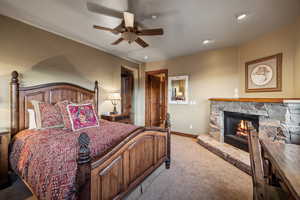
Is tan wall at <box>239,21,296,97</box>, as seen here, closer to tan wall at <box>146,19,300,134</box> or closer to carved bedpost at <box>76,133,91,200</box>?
tan wall at <box>146,19,300,134</box>

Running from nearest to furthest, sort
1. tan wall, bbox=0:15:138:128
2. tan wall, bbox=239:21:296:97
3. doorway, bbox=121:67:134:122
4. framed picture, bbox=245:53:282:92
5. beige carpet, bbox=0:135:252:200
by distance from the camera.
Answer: beige carpet, bbox=0:135:252:200 < tan wall, bbox=0:15:138:128 < tan wall, bbox=239:21:296:97 < framed picture, bbox=245:53:282:92 < doorway, bbox=121:67:134:122

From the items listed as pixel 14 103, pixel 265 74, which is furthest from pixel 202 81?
pixel 14 103

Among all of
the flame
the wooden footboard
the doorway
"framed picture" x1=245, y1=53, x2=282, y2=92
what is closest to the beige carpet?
the wooden footboard

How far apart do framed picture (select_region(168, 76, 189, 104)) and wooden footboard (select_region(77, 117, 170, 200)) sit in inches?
89.8

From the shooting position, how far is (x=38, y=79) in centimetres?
241

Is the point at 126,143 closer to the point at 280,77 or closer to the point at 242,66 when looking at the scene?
the point at 280,77

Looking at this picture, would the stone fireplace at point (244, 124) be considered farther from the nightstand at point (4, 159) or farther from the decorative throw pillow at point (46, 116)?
the nightstand at point (4, 159)

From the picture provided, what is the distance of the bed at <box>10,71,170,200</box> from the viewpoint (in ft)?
3.03

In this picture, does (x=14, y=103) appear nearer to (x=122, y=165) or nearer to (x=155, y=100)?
(x=122, y=165)

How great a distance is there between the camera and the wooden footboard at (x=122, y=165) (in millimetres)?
898

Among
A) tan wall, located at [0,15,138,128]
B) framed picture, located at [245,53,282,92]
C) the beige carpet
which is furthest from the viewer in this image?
framed picture, located at [245,53,282,92]

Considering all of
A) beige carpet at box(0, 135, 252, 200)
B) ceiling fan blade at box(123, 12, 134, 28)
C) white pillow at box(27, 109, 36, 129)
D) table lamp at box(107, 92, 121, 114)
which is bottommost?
beige carpet at box(0, 135, 252, 200)

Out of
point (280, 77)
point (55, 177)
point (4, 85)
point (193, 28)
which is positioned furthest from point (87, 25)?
point (280, 77)

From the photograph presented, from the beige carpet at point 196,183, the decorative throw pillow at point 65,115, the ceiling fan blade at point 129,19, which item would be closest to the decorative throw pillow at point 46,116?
the decorative throw pillow at point 65,115
